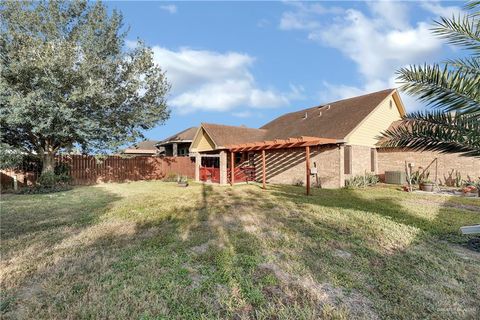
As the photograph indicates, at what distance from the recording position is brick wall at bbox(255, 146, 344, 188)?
14516mm

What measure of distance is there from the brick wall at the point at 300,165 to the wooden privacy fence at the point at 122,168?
7.40m

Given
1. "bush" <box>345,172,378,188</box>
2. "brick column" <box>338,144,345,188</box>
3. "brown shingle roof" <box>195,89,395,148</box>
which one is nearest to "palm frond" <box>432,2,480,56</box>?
"brown shingle roof" <box>195,89,395,148</box>

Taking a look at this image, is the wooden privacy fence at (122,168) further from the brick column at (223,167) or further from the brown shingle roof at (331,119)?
the brown shingle roof at (331,119)

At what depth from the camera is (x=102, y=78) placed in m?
15.0

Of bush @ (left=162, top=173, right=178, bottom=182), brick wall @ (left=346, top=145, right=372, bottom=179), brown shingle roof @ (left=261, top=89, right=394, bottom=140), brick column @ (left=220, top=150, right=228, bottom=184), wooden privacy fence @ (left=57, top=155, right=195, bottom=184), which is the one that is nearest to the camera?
brick wall @ (left=346, top=145, right=372, bottom=179)

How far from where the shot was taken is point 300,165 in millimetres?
16469

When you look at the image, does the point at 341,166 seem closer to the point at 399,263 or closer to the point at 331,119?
the point at 331,119

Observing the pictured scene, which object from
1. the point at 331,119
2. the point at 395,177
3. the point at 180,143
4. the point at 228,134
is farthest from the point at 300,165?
the point at 180,143

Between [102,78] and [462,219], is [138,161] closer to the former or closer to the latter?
[102,78]

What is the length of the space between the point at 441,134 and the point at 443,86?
89 centimetres

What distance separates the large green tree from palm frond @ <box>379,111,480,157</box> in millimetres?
13457

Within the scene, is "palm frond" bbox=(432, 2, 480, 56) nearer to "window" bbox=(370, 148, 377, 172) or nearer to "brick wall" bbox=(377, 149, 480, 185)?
"brick wall" bbox=(377, 149, 480, 185)

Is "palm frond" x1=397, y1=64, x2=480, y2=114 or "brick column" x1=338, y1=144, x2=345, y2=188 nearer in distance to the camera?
"palm frond" x1=397, y1=64, x2=480, y2=114

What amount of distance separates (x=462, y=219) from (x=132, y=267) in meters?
8.32
